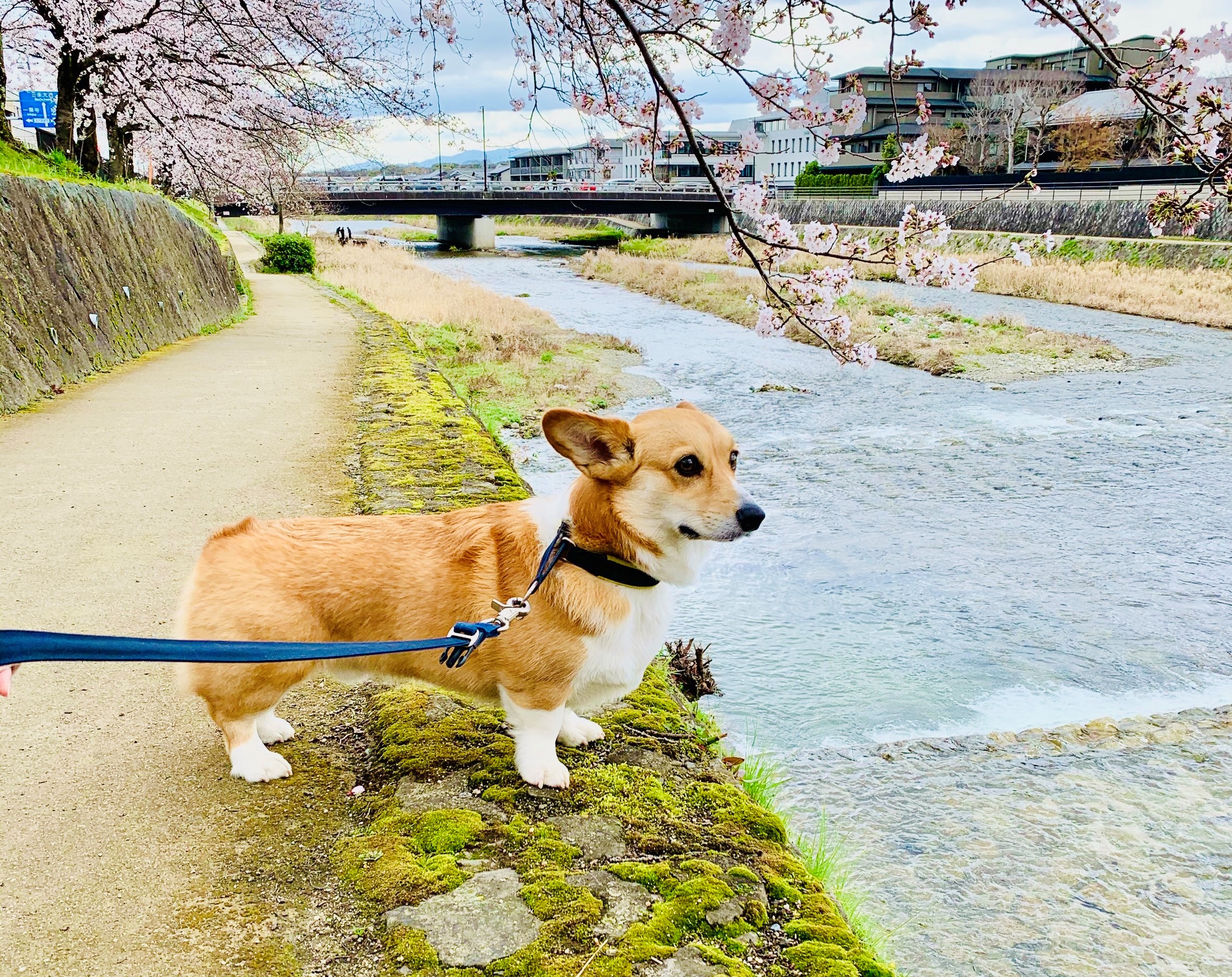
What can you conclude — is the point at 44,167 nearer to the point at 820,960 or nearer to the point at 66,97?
the point at 66,97

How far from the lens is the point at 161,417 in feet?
28.4

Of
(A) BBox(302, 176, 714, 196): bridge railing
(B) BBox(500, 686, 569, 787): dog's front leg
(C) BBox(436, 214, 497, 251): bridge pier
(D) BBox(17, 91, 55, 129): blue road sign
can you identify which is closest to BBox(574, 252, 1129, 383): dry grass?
(D) BBox(17, 91, 55, 129): blue road sign

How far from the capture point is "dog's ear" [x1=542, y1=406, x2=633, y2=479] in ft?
8.94

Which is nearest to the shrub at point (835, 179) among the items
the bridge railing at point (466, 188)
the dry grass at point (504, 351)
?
the bridge railing at point (466, 188)

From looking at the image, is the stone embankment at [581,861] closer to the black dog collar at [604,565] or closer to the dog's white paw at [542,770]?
the dog's white paw at [542,770]

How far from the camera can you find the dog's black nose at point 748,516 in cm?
272

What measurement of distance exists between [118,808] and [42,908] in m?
0.46

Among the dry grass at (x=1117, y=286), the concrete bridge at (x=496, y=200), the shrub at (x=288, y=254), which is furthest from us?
the concrete bridge at (x=496, y=200)

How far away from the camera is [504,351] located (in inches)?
695

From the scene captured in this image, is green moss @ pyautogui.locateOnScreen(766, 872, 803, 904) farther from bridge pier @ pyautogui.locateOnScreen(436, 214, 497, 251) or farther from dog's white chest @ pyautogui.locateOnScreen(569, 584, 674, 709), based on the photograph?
bridge pier @ pyautogui.locateOnScreen(436, 214, 497, 251)

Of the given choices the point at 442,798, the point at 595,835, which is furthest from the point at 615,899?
the point at 442,798

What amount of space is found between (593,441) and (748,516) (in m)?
0.53

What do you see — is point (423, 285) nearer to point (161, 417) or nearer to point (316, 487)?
point (161, 417)

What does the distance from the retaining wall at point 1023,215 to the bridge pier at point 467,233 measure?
19.2m
